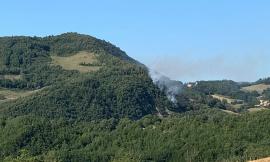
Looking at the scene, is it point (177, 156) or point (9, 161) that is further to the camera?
point (177, 156)

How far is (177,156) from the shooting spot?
196 m

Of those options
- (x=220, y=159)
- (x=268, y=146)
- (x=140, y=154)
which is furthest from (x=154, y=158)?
(x=268, y=146)

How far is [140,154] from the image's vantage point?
632 ft

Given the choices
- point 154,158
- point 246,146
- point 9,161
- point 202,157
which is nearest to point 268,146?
point 246,146

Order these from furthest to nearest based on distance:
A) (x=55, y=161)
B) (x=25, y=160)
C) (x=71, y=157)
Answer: (x=71, y=157)
(x=55, y=161)
(x=25, y=160)

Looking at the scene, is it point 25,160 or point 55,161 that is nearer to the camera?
point 25,160

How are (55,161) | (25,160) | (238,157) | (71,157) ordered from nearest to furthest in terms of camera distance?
(25,160) → (55,161) → (238,157) → (71,157)

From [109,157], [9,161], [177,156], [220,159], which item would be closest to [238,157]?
[220,159]

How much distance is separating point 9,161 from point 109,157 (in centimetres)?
5753

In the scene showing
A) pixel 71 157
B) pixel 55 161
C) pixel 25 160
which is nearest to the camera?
pixel 25 160

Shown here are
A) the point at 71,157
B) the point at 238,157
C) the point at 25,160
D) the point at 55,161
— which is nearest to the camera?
the point at 25,160

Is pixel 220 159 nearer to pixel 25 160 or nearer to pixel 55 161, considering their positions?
pixel 55 161

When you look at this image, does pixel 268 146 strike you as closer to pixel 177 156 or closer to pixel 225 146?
pixel 225 146

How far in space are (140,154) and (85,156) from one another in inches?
603
